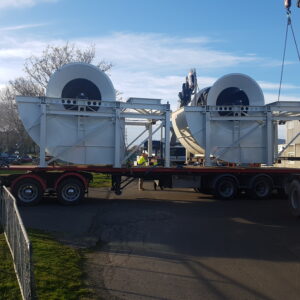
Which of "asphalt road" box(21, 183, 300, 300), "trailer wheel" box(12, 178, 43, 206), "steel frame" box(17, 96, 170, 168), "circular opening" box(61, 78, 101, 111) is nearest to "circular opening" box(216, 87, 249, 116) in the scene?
"steel frame" box(17, 96, 170, 168)

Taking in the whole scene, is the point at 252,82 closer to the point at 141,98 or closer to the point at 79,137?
the point at 141,98

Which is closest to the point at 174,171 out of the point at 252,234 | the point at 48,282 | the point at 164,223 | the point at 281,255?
the point at 164,223

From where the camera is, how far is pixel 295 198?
12.5 meters

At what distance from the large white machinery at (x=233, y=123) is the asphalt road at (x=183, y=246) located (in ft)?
8.42

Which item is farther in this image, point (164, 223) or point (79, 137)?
point (79, 137)

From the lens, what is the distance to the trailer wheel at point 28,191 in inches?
542

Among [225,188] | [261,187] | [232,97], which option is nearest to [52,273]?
[225,188]

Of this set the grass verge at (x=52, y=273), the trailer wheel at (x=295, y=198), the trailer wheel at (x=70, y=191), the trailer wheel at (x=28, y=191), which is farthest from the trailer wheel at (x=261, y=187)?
the grass verge at (x=52, y=273)

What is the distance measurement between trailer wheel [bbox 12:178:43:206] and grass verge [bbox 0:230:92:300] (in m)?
5.91

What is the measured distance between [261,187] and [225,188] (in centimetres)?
150

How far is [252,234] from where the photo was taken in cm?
926

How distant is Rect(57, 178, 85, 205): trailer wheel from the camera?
14.1 meters

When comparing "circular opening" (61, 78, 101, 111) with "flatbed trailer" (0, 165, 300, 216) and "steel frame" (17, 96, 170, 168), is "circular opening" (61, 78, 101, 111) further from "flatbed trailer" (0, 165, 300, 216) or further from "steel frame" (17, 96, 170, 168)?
"flatbed trailer" (0, 165, 300, 216)

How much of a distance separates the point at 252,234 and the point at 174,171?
19.9 ft
